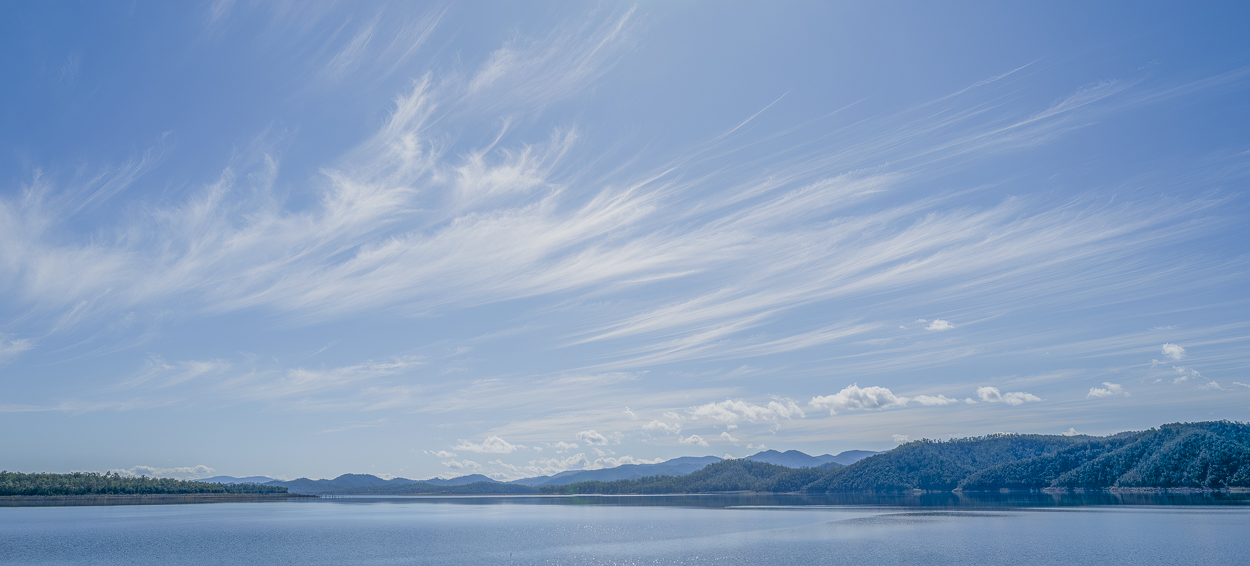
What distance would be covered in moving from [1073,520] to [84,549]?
119 meters

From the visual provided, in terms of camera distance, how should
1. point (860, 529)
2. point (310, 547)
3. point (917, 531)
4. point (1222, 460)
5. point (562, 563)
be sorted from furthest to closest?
point (1222, 460), point (860, 529), point (917, 531), point (310, 547), point (562, 563)

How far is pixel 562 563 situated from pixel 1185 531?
6742cm

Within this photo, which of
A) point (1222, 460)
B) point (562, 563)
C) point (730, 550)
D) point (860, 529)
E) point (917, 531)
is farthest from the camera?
point (1222, 460)

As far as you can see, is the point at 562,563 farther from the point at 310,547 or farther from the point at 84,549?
the point at 84,549

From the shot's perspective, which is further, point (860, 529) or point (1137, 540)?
point (860, 529)

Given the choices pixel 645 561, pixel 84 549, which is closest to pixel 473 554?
pixel 645 561

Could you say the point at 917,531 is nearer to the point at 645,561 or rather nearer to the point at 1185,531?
the point at 1185,531

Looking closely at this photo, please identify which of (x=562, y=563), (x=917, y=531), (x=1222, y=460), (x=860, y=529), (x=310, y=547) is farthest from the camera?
(x=1222, y=460)

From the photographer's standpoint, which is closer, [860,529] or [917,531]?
[917,531]

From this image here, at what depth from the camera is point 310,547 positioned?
69812 millimetres

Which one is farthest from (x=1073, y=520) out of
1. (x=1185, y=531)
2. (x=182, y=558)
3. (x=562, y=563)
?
(x=182, y=558)

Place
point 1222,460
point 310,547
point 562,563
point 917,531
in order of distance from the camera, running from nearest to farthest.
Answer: point 562,563, point 310,547, point 917,531, point 1222,460

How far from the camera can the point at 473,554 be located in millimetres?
62562

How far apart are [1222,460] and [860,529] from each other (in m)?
191
